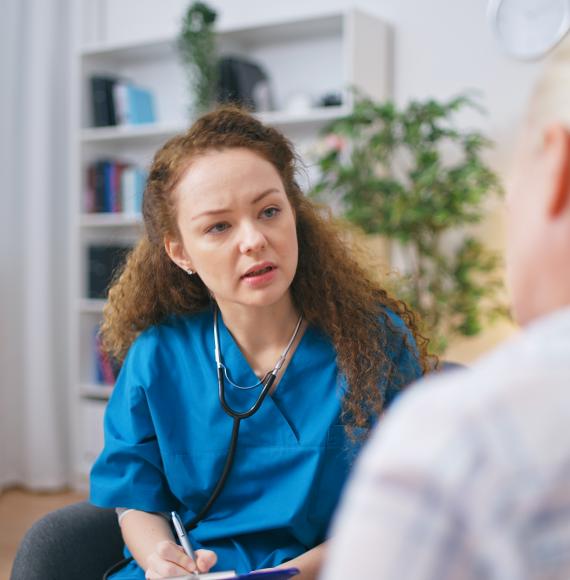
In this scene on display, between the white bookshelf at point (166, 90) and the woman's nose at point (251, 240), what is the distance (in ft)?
6.40

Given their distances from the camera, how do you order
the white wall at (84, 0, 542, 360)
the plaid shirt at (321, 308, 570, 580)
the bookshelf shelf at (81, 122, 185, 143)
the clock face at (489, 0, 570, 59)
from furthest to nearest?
the bookshelf shelf at (81, 122, 185, 143) < the white wall at (84, 0, 542, 360) < the clock face at (489, 0, 570, 59) < the plaid shirt at (321, 308, 570, 580)

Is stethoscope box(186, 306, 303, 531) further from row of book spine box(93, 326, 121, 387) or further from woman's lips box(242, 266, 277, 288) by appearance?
row of book spine box(93, 326, 121, 387)

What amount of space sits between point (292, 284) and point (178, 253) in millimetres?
203

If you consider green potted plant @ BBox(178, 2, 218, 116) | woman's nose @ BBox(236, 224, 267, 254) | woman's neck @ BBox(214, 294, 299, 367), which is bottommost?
woman's neck @ BBox(214, 294, 299, 367)

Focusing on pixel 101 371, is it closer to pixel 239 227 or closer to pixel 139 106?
pixel 139 106

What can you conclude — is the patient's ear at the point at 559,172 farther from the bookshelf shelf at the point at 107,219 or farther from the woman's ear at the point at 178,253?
the bookshelf shelf at the point at 107,219

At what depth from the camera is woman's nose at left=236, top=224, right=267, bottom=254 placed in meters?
1.19

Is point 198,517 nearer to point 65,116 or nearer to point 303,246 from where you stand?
point 303,246

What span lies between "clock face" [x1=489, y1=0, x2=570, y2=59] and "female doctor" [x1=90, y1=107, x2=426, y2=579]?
640 millimetres

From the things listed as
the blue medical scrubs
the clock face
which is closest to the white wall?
the clock face

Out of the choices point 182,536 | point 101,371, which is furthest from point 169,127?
point 182,536

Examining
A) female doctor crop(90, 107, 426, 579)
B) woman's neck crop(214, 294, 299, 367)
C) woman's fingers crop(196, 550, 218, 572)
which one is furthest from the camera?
woman's neck crop(214, 294, 299, 367)

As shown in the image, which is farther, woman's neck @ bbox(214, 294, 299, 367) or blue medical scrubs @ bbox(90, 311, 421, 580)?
woman's neck @ bbox(214, 294, 299, 367)

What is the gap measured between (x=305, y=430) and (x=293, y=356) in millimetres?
128
